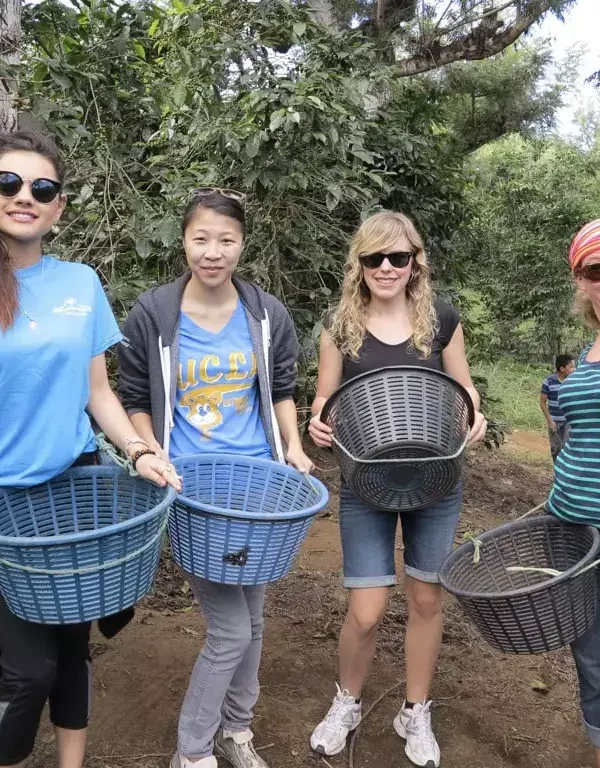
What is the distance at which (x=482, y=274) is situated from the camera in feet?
40.8

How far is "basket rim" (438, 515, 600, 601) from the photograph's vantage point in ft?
5.11

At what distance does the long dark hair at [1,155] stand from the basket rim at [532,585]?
3.76ft

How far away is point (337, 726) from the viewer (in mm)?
2281

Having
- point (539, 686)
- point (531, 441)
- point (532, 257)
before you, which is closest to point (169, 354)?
point (539, 686)

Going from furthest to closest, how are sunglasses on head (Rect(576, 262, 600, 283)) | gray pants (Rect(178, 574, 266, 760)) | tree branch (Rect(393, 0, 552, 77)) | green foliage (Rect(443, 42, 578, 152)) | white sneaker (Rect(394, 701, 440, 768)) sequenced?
green foliage (Rect(443, 42, 578, 152)) → tree branch (Rect(393, 0, 552, 77)) → white sneaker (Rect(394, 701, 440, 768)) → gray pants (Rect(178, 574, 266, 760)) → sunglasses on head (Rect(576, 262, 600, 283))

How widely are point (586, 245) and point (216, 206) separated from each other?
36.5 inches

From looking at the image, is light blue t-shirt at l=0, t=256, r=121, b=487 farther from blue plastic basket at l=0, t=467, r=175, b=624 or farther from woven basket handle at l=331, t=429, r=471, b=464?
woven basket handle at l=331, t=429, r=471, b=464

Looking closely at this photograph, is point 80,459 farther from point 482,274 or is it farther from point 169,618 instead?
point 482,274

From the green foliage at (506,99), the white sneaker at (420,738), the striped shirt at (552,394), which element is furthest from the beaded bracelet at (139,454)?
the green foliage at (506,99)

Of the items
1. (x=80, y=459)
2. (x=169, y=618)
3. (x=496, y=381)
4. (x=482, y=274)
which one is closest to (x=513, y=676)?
(x=169, y=618)

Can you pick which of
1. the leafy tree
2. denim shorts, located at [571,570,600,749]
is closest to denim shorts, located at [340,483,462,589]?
denim shorts, located at [571,570,600,749]

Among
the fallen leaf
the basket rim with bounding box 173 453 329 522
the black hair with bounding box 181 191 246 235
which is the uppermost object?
the black hair with bounding box 181 191 246 235

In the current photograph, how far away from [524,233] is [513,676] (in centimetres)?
1142

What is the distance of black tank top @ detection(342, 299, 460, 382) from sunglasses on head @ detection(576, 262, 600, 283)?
447 millimetres
